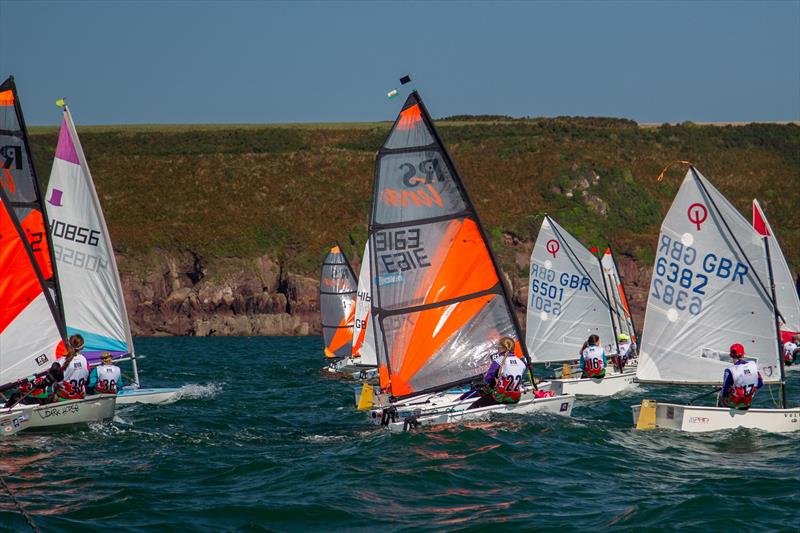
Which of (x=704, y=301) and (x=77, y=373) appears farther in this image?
(x=77, y=373)

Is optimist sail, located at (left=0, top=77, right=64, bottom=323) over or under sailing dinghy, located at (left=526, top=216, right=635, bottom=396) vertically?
over

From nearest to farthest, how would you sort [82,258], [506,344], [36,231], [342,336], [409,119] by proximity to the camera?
[506,344] < [409,119] < [36,231] < [82,258] < [342,336]

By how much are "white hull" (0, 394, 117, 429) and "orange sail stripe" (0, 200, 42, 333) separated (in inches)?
67.8

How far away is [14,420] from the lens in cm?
→ 1959

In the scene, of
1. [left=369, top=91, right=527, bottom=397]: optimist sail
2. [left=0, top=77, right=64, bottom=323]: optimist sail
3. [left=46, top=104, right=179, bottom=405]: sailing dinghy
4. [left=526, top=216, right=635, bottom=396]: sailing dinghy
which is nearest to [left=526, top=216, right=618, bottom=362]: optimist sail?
[left=526, top=216, right=635, bottom=396]: sailing dinghy

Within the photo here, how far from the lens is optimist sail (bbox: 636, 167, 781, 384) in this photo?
20.0m

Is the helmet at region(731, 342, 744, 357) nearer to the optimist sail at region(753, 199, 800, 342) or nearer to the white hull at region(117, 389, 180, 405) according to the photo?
the white hull at region(117, 389, 180, 405)

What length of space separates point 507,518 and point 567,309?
63.2ft

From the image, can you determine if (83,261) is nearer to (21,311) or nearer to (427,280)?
(21,311)

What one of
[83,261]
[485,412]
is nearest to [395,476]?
[485,412]

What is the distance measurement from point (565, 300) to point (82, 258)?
14.5 m

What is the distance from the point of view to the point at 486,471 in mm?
16266

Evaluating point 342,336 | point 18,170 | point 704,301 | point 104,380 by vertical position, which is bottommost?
point 104,380

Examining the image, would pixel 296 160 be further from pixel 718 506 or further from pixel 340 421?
pixel 718 506
